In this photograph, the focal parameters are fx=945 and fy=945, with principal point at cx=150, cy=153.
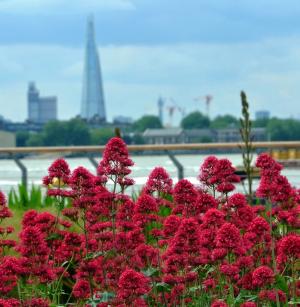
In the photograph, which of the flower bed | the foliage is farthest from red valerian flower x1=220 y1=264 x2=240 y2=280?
the foliage

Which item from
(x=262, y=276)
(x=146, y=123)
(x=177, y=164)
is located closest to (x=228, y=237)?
(x=262, y=276)

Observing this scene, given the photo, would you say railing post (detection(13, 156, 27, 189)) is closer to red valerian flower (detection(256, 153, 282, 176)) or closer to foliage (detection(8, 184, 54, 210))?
foliage (detection(8, 184, 54, 210))

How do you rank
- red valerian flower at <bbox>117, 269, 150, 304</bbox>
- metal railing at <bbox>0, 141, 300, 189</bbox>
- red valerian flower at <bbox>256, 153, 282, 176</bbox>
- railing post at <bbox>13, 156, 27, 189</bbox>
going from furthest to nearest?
1. railing post at <bbox>13, 156, 27, 189</bbox>
2. metal railing at <bbox>0, 141, 300, 189</bbox>
3. red valerian flower at <bbox>256, 153, 282, 176</bbox>
4. red valerian flower at <bbox>117, 269, 150, 304</bbox>

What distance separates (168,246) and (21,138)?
5501 inches

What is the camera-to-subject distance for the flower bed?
305cm

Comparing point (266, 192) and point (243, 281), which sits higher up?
point (266, 192)

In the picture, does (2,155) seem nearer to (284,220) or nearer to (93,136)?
(284,220)

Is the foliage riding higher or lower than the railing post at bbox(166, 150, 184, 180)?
lower

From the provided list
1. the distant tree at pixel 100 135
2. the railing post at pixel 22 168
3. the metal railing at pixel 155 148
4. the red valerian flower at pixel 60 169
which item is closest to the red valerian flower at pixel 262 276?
the red valerian flower at pixel 60 169

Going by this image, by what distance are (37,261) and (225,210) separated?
2.71ft

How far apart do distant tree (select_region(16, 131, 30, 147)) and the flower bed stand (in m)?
136

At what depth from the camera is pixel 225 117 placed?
155m

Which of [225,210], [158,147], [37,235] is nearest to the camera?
[37,235]

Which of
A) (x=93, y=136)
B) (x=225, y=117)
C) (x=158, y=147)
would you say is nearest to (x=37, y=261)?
(x=158, y=147)
